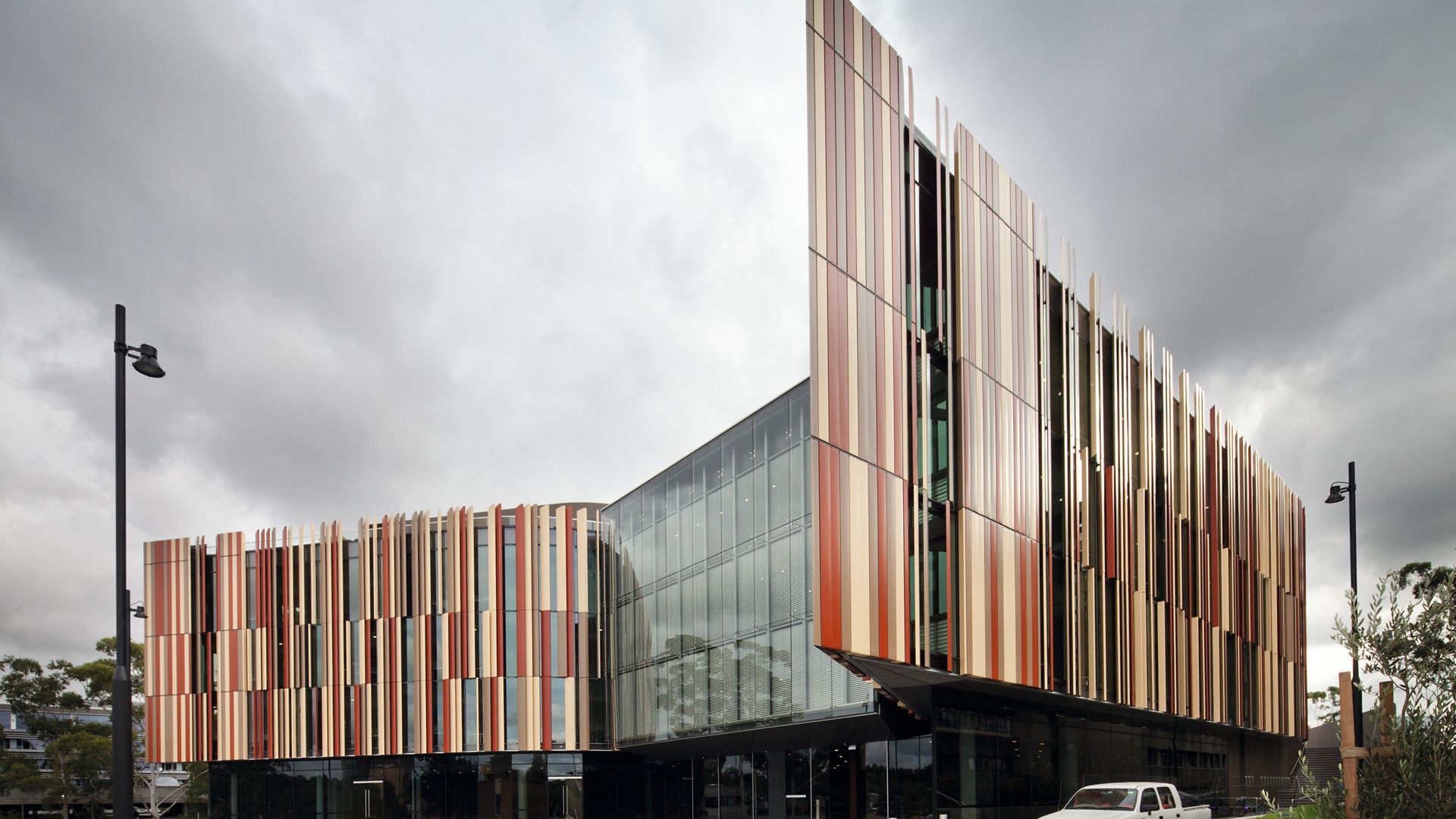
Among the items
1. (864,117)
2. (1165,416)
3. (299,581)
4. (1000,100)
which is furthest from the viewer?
(1000,100)

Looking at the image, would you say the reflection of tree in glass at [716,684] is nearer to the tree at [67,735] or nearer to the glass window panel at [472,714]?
the glass window panel at [472,714]

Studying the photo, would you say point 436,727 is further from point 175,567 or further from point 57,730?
point 57,730

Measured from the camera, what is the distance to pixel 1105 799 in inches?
790

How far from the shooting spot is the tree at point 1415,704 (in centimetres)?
941

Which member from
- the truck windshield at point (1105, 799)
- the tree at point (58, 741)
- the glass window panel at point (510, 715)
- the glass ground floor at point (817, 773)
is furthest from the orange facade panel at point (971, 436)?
the tree at point (58, 741)

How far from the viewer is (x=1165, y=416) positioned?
117ft

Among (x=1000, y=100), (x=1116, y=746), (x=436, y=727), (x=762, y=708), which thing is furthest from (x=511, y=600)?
(x=1000, y=100)

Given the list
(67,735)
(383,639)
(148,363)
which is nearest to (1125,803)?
(148,363)

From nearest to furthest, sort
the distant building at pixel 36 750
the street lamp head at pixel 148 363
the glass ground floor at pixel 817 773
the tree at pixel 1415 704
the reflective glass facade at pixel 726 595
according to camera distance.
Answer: the tree at pixel 1415 704 → the street lamp head at pixel 148 363 → the glass ground floor at pixel 817 773 → the reflective glass facade at pixel 726 595 → the distant building at pixel 36 750

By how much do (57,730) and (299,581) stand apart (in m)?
34.9

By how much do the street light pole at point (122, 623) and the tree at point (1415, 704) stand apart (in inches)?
480

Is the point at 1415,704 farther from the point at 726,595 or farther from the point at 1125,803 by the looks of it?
the point at 726,595

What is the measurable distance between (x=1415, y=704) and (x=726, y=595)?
2181 centimetres

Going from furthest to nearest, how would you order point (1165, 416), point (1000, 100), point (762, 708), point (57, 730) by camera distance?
point (1000, 100) → point (57, 730) → point (1165, 416) → point (762, 708)
